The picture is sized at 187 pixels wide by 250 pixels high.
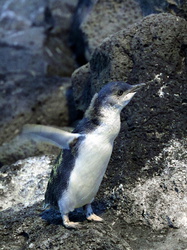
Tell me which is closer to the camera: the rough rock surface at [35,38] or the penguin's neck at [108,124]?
the penguin's neck at [108,124]

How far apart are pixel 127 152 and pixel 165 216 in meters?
0.83

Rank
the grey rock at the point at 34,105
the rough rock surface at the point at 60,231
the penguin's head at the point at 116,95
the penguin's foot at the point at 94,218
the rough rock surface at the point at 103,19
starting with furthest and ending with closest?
the rough rock surface at the point at 103,19 < the grey rock at the point at 34,105 < the penguin's foot at the point at 94,218 < the penguin's head at the point at 116,95 < the rough rock surface at the point at 60,231

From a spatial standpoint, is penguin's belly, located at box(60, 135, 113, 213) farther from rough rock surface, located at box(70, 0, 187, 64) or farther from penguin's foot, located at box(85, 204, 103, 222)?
rough rock surface, located at box(70, 0, 187, 64)

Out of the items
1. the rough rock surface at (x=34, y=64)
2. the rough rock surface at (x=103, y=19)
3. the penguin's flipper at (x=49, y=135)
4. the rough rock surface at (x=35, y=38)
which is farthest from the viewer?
the rough rock surface at (x=35, y=38)

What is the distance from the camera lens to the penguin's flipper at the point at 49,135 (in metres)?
4.48

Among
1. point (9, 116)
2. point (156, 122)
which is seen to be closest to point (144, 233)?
point (156, 122)

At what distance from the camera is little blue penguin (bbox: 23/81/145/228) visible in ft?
14.8

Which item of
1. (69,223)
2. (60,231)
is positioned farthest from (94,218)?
(60,231)

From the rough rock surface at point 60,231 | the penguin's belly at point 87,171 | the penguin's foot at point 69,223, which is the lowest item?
the rough rock surface at point 60,231

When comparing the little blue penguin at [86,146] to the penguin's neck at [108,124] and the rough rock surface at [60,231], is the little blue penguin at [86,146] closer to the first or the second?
the penguin's neck at [108,124]

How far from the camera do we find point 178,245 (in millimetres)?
4613

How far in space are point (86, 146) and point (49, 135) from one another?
0.33m

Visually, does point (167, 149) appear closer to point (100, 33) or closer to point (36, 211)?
point (36, 211)

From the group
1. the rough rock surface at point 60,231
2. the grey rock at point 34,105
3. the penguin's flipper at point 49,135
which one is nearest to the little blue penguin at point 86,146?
the penguin's flipper at point 49,135
